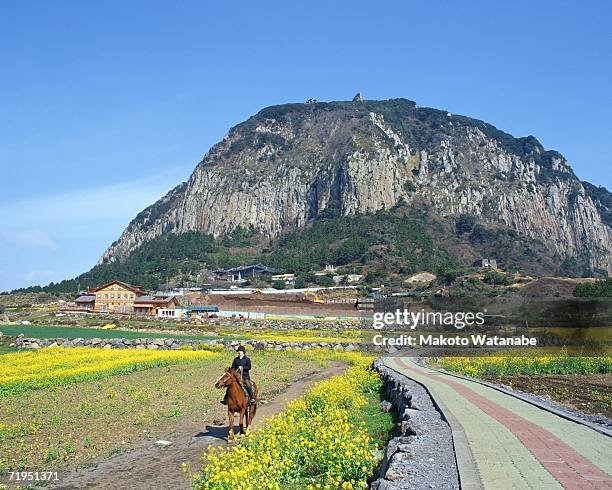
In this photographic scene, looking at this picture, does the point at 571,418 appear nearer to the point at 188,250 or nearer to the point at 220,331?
the point at 220,331

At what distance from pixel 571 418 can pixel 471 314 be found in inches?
1227

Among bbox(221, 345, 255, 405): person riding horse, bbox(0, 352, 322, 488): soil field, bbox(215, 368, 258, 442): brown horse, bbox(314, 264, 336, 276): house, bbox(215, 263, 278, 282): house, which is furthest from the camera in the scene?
bbox(215, 263, 278, 282): house

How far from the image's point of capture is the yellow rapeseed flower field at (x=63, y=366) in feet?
75.9

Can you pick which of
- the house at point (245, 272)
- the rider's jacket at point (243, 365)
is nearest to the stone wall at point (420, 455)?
the rider's jacket at point (243, 365)

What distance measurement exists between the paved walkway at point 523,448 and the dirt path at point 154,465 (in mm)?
5298

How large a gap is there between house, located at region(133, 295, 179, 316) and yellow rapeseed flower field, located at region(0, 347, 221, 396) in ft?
181

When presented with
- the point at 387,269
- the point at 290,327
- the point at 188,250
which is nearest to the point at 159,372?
the point at 290,327

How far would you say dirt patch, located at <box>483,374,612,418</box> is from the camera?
17.3 metres

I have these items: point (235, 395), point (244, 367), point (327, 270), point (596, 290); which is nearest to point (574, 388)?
point (244, 367)

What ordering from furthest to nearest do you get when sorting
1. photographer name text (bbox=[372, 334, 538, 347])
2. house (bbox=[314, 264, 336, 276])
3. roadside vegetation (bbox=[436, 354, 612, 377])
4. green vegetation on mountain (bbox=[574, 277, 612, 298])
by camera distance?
house (bbox=[314, 264, 336, 276]) → green vegetation on mountain (bbox=[574, 277, 612, 298]) → photographer name text (bbox=[372, 334, 538, 347]) → roadside vegetation (bbox=[436, 354, 612, 377])

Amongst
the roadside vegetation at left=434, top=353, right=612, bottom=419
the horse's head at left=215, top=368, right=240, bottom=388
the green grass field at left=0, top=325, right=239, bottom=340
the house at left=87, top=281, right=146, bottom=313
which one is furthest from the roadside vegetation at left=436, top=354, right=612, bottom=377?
the house at left=87, top=281, right=146, bottom=313

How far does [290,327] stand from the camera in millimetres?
76375

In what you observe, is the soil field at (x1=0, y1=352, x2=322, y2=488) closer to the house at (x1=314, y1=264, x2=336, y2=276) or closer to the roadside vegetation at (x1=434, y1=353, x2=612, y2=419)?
the roadside vegetation at (x1=434, y1=353, x2=612, y2=419)

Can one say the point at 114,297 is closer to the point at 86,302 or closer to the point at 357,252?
the point at 86,302
